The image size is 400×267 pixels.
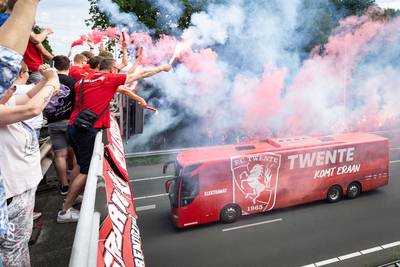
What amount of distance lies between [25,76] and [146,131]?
15.4 meters

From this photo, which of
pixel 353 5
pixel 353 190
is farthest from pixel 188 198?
pixel 353 5

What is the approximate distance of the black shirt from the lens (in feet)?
17.3

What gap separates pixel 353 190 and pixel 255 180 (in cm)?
502

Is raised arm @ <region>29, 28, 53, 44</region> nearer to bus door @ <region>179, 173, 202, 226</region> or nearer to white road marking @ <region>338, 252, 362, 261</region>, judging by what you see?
bus door @ <region>179, 173, 202, 226</region>

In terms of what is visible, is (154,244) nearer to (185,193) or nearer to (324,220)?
(185,193)

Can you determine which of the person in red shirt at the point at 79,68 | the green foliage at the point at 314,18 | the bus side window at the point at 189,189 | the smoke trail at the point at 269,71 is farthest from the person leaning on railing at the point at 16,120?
the green foliage at the point at 314,18

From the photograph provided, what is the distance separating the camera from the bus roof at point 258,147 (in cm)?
1112

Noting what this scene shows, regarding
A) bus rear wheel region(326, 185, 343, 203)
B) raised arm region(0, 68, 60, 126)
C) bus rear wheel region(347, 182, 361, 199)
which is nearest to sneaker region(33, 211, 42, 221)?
raised arm region(0, 68, 60, 126)

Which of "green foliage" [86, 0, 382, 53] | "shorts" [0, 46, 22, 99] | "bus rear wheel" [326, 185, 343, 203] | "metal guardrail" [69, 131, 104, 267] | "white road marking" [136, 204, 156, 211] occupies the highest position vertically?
"green foliage" [86, 0, 382, 53]

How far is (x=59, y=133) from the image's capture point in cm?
528

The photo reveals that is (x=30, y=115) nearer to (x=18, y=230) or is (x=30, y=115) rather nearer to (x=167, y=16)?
(x=18, y=230)

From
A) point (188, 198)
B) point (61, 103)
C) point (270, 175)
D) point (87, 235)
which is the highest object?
point (61, 103)

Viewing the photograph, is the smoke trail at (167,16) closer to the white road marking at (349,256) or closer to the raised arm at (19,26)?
the white road marking at (349,256)

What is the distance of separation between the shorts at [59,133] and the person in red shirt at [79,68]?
1535mm
